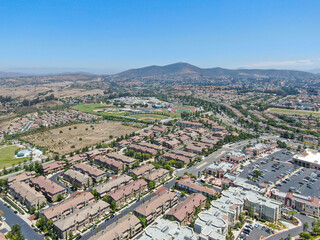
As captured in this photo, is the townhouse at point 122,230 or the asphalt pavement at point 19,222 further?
the asphalt pavement at point 19,222

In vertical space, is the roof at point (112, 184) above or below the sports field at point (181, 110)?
above

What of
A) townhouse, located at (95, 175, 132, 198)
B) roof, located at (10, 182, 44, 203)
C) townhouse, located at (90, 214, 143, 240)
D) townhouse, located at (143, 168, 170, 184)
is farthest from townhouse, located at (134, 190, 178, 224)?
roof, located at (10, 182, 44, 203)

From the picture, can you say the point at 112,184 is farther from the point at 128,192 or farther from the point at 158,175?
the point at 158,175

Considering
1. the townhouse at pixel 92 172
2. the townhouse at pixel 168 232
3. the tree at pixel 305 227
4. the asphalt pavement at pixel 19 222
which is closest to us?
the townhouse at pixel 168 232

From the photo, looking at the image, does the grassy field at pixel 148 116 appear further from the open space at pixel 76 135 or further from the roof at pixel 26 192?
the roof at pixel 26 192

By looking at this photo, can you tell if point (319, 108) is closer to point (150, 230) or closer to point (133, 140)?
point (133, 140)

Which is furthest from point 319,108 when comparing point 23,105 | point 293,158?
point 23,105

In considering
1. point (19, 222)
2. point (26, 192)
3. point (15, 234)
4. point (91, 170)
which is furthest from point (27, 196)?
point (91, 170)

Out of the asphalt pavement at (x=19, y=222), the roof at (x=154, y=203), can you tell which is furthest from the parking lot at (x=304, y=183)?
the asphalt pavement at (x=19, y=222)
